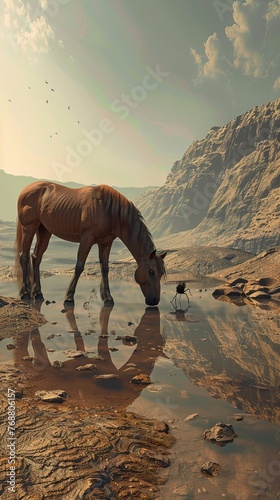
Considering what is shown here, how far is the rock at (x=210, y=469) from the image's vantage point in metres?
2.54

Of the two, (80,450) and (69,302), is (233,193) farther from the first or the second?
(80,450)

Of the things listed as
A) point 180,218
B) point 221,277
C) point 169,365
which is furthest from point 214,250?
point 180,218

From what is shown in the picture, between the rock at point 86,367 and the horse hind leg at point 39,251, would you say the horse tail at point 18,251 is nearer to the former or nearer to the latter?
the horse hind leg at point 39,251

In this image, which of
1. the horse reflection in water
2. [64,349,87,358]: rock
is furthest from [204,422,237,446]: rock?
[64,349,87,358]: rock

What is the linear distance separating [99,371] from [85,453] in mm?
2141

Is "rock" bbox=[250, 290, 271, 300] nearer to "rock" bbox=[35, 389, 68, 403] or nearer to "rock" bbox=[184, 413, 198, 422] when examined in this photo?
"rock" bbox=[184, 413, 198, 422]

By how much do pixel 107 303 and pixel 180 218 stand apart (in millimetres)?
75723

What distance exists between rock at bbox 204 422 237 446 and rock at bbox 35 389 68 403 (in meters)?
1.64

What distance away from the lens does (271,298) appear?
44.9 feet

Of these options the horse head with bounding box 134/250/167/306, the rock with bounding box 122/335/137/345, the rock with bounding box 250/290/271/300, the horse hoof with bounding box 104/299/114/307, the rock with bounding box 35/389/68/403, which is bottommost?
the rock with bounding box 250/290/271/300

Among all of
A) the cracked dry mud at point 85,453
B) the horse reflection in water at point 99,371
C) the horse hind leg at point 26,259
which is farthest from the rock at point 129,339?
the horse hind leg at point 26,259

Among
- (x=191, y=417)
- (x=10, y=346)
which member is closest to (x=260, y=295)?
(x=10, y=346)

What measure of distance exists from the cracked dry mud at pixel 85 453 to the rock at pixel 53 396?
0.31 feet

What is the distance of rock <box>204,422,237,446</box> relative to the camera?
300 centimetres
